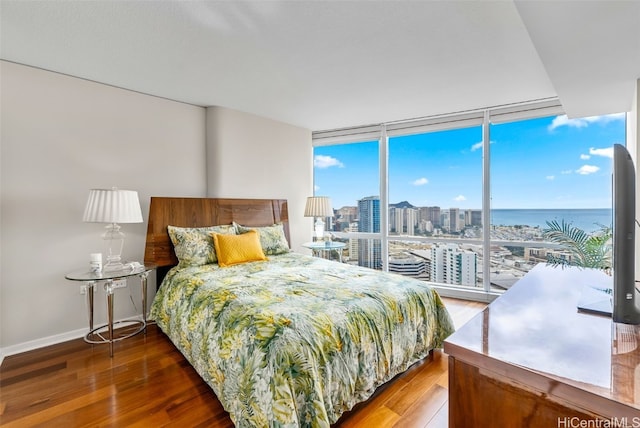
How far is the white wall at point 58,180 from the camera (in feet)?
8.22

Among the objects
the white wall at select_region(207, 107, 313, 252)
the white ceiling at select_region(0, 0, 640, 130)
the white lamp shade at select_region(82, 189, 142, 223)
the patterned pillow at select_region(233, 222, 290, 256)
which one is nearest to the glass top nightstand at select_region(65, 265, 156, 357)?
the white lamp shade at select_region(82, 189, 142, 223)

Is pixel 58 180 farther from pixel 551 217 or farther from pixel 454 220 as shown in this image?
pixel 551 217

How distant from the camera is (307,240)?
4824mm

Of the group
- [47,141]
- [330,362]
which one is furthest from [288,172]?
[330,362]

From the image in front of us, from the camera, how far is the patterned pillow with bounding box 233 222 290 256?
138 inches

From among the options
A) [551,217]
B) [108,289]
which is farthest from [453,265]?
[108,289]

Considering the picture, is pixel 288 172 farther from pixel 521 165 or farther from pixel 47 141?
pixel 521 165

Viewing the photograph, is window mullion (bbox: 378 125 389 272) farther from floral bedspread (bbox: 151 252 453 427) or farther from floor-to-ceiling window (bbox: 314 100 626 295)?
floral bedspread (bbox: 151 252 453 427)

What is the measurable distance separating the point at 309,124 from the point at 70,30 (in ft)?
9.42

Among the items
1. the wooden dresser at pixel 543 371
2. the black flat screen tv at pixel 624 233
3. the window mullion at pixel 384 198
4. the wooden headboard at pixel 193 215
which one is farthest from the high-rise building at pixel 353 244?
the black flat screen tv at pixel 624 233

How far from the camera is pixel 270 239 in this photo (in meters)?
3.58

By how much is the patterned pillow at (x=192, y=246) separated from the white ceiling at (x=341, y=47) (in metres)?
1.45

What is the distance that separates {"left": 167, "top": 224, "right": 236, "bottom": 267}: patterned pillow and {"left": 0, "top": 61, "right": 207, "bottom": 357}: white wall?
529mm

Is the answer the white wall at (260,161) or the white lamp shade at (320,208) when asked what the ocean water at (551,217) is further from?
the white wall at (260,161)
